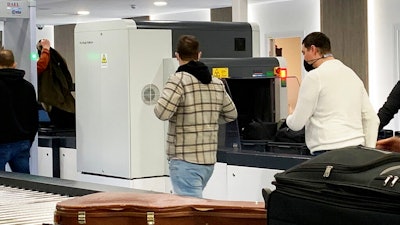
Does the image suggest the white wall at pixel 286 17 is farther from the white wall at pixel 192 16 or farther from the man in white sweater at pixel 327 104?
the man in white sweater at pixel 327 104

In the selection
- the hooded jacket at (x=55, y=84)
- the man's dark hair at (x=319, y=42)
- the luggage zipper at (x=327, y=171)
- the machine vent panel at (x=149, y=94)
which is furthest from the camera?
the hooded jacket at (x=55, y=84)

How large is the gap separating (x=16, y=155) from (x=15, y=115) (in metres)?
0.27

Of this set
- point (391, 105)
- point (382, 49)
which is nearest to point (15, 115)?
point (391, 105)

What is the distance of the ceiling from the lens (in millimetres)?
13656

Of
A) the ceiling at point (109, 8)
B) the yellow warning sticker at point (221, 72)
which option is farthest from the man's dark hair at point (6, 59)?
the ceiling at point (109, 8)

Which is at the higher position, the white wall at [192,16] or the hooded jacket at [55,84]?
the white wall at [192,16]

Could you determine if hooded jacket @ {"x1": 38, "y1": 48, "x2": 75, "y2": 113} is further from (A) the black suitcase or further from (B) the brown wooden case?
(A) the black suitcase

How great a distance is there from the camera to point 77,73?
18.9 ft

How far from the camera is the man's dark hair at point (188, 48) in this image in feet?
13.5

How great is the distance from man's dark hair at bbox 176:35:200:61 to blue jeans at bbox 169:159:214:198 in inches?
21.8

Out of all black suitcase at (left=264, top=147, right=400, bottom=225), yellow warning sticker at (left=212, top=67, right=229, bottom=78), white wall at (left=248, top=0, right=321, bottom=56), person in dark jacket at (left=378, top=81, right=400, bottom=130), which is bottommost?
black suitcase at (left=264, top=147, right=400, bottom=225)

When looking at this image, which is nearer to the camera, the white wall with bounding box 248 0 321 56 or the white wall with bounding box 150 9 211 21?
the white wall with bounding box 248 0 321 56

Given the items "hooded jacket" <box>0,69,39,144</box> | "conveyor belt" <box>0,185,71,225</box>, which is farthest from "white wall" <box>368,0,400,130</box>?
"conveyor belt" <box>0,185,71,225</box>

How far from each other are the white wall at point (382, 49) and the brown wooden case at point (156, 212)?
9.73 metres
